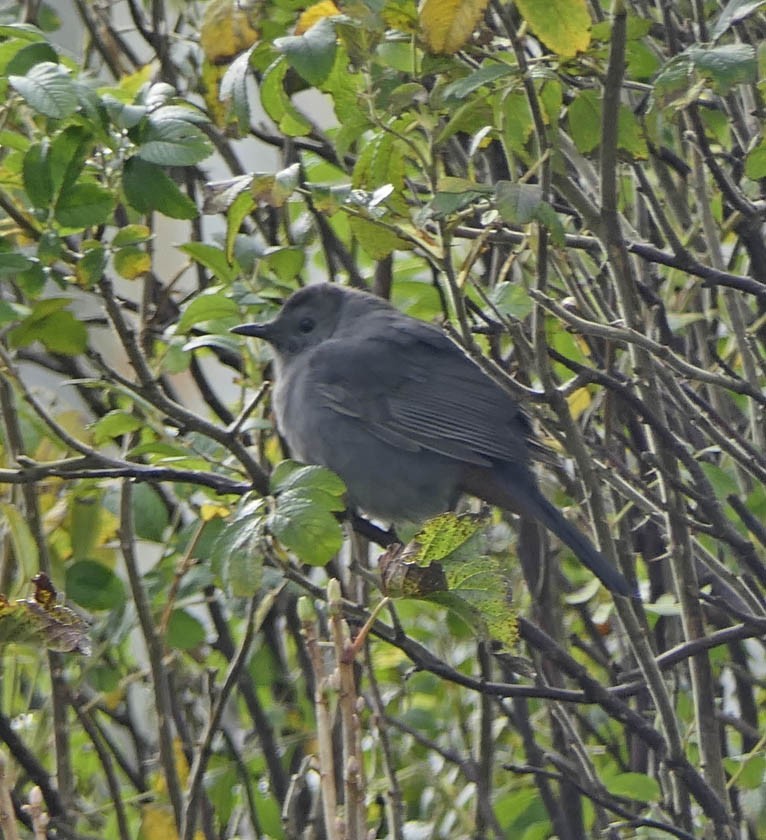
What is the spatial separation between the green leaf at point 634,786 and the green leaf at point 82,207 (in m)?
1.41

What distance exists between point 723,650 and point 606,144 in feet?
4.95

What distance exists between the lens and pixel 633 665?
323 centimetres

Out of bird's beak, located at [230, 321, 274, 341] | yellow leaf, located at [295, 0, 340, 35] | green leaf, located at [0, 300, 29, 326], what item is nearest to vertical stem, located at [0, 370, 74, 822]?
green leaf, located at [0, 300, 29, 326]

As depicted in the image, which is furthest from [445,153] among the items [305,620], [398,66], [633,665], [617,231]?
[305,620]

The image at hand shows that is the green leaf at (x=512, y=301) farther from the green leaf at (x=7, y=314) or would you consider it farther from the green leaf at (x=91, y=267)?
the green leaf at (x=7, y=314)

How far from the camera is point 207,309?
2.75 metres

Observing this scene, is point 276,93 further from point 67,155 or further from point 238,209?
point 67,155

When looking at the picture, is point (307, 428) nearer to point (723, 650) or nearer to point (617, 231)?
point (723, 650)

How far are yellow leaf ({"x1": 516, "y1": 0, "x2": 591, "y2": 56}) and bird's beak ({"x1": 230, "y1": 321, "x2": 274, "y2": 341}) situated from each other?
103cm

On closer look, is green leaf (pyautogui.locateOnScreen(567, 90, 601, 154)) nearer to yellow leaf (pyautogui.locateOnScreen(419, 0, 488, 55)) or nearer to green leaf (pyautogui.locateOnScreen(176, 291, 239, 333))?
yellow leaf (pyautogui.locateOnScreen(419, 0, 488, 55))

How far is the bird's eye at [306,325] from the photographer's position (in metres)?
3.88

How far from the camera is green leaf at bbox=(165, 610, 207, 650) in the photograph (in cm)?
297

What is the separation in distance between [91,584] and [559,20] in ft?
4.92

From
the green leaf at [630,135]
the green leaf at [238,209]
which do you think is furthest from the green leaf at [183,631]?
the green leaf at [630,135]
